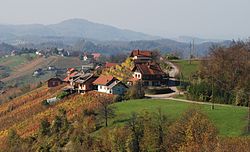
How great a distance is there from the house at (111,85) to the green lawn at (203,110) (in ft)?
25.3

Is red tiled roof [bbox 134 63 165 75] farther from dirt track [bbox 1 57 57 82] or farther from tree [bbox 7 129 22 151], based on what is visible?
dirt track [bbox 1 57 57 82]

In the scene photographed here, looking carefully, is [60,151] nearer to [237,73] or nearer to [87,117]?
[87,117]

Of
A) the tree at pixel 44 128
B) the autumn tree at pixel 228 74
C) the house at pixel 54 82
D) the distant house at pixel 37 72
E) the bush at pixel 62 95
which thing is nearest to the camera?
the tree at pixel 44 128

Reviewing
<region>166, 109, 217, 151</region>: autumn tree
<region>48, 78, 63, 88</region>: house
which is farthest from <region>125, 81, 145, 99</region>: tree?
<region>48, 78, 63, 88</region>: house

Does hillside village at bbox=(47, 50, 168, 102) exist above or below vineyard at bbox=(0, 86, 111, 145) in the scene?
above

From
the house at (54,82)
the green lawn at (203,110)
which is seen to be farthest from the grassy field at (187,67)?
the house at (54,82)

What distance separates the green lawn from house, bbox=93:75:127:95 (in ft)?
25.3

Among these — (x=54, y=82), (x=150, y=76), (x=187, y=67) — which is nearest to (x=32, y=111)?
(x=150, y=76)

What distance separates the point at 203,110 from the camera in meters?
42.7

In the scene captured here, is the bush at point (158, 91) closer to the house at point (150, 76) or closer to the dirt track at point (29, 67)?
the house at point (150, 76)

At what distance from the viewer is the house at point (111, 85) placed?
6172cm

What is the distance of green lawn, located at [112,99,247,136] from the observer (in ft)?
120

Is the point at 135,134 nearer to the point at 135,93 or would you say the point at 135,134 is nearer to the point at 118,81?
the point at 135,93

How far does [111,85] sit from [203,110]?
849 inches
